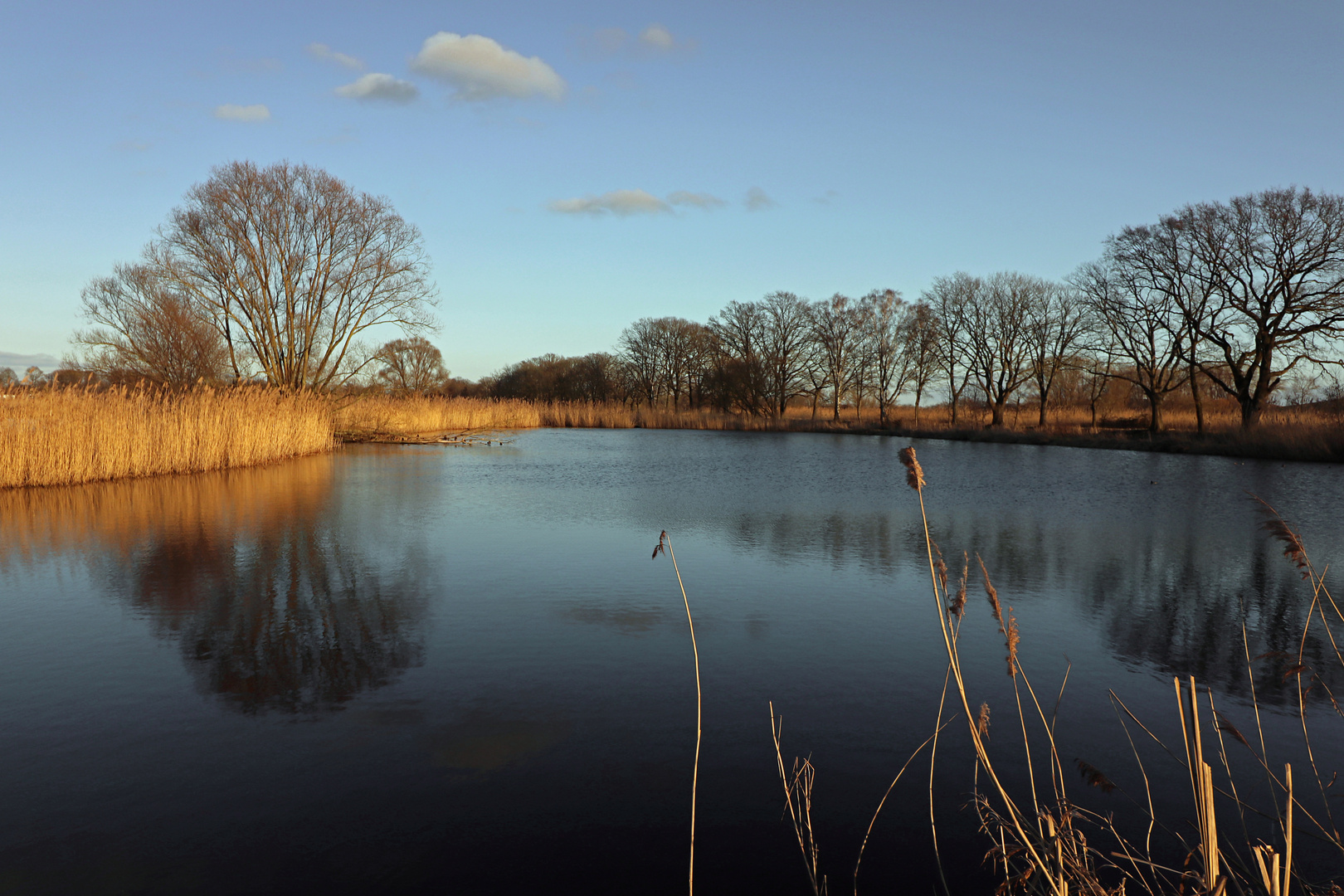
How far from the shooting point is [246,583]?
5.50 m

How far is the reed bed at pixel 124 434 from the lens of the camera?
1073cm

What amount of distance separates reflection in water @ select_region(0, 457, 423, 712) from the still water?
0.03 metres

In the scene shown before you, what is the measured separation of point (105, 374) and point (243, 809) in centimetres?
2580

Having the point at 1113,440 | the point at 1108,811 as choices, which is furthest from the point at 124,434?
the point at 1113,440

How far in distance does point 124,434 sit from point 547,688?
1135 centimetres

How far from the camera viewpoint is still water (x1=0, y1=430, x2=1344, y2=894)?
7.70 feet

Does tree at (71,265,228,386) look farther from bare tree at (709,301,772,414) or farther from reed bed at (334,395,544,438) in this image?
bare tree at (709,301,772,414)

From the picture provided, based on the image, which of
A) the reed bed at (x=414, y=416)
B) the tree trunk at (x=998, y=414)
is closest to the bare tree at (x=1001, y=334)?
the tree trunk at (x=998, y=414)

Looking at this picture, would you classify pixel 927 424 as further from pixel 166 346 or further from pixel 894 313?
pixel 166 346

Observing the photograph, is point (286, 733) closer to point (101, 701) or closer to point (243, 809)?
point (243, 809)

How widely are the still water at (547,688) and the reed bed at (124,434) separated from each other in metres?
2.92

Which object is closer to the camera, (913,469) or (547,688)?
(913,469)

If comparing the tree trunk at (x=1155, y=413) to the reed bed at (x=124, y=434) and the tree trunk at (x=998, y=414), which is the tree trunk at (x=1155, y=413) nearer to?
the tree trunk at (x=998, y=414)

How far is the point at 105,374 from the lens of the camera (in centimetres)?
2311
